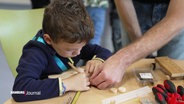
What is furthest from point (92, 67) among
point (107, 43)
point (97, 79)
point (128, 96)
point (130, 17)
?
point (107, 43)

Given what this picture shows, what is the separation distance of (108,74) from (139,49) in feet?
0.60

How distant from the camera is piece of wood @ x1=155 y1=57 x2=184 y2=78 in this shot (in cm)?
93

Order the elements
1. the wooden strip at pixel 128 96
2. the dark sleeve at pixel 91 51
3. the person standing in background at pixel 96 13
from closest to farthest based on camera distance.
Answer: the wooden strip at pixel 128 96 < the dark sleeve at pixel 91 51 < the person standing in background at pixel 96 13

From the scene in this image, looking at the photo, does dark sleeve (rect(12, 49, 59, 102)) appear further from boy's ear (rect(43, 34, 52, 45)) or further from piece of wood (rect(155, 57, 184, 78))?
piece of wood (rect(155, 57, 184, 78))

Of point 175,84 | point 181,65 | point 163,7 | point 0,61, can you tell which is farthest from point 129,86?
point 0,61

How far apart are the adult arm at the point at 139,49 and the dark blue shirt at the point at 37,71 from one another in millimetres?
138

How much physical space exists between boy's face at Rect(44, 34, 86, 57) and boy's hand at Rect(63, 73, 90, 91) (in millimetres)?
111

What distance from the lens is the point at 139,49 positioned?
100cm

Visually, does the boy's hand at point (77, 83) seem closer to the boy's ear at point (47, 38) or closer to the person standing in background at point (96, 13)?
the boy's ear at point (47, 38)

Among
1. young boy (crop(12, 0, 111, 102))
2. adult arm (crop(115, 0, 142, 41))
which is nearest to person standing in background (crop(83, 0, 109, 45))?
adult arm (crop(115, 0, 142, 41))

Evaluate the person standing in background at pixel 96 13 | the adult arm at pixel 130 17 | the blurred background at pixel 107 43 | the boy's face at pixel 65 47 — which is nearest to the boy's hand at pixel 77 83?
the boy's face at pixel 65 47

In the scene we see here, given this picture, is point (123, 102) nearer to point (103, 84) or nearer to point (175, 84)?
point (103, 84)

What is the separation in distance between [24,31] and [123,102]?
0.81 meters

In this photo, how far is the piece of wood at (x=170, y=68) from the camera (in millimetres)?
933
